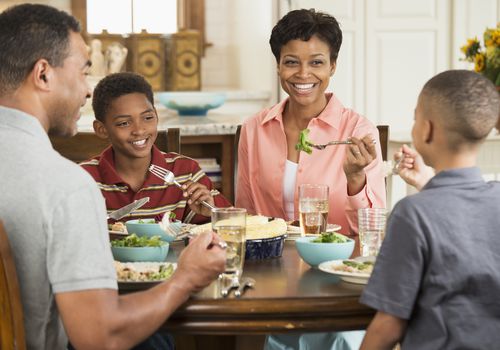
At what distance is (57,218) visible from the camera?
60.3 inches

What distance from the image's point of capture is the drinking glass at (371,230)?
84.1 inches

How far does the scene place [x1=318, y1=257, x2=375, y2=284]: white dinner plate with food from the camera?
182 cm

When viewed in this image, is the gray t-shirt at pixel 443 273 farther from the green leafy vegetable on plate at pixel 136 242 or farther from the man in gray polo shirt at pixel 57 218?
the green leafy vegetable on plate at pixel 136 242

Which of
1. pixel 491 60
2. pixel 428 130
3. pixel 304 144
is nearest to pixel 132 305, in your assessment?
pixel 428 130

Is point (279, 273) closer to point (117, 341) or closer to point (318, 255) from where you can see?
point (318, 255)

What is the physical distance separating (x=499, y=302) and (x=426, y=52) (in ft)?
13.7

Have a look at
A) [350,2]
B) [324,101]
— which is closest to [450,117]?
[324,101]

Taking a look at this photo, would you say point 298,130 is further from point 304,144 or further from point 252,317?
point 252,317

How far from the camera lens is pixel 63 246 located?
1.53 m

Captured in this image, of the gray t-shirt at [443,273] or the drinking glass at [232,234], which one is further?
the drinking glass at [232,234]

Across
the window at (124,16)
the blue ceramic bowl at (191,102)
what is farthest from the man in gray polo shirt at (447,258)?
the window at (124,16)

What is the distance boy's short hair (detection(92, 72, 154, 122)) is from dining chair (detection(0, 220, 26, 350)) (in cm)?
130

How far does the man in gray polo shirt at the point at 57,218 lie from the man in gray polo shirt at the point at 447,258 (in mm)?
345

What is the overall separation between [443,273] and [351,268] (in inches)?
12.1
